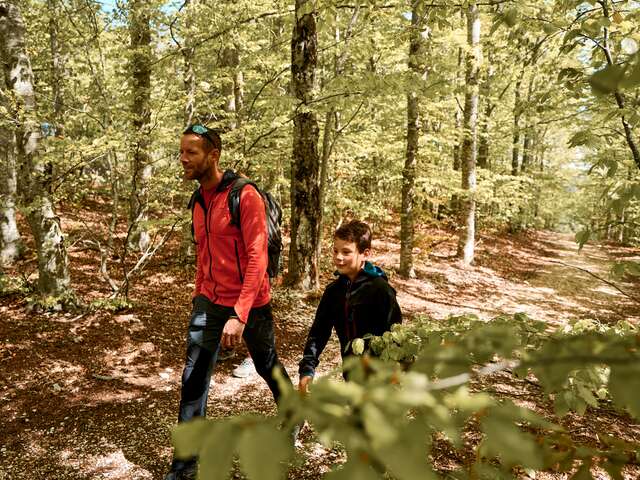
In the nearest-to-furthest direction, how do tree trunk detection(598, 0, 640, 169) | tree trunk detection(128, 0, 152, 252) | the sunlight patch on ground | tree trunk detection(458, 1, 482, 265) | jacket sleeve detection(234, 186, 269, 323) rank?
tree trunk detection(598, 0, 640, 169) < jacket sleeve detection(234, 186, 269, 323) < the sunlight patch on ground < tree trunk detection(128, 0, 152, 252) < tree trunk detection(458, 1, 482, 265)

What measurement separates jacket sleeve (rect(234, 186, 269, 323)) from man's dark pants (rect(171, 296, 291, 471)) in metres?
0.26

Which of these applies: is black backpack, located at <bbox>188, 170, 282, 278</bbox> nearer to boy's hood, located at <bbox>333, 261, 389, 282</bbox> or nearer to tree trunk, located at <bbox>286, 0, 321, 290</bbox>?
boy's hood, located at <bbox>333, 261, 389, 282</bbox>

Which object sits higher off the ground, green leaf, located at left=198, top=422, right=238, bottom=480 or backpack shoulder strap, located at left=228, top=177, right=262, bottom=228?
backpack shoulder strap, located at left=228, top=177, right=262, bottom=228

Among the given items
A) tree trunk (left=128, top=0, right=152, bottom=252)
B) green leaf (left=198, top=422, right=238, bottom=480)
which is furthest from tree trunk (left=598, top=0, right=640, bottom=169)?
tree trunk (left=128, top=0, right=152, bottom=252)

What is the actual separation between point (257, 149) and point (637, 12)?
496 centimetres

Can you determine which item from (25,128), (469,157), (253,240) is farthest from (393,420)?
(469,157)

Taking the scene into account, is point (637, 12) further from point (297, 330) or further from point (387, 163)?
point (387, 163)

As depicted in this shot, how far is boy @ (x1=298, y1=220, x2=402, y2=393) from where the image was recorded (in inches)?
99.7

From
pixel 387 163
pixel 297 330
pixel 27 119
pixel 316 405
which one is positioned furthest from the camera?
pixel 387 163

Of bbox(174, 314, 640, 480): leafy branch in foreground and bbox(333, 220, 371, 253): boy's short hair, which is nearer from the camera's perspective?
bbox(174, 314, 640, 480): leafy branch in foreground

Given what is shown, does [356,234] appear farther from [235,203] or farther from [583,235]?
[583,235]

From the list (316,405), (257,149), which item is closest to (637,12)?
(316,405)

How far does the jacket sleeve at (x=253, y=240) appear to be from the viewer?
280 centimetres

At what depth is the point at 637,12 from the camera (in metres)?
2.99
